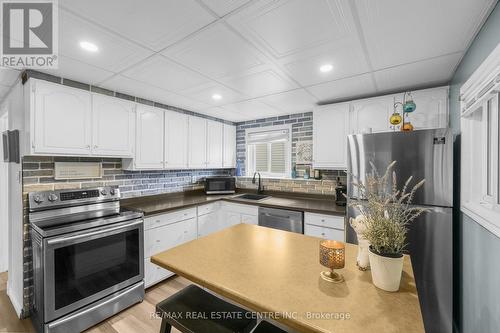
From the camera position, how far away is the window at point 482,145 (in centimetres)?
117

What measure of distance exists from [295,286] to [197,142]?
2838 mm

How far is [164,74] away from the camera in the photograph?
2018 mm

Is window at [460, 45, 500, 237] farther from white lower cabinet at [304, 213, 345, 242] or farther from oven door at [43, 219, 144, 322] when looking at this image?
oven door at [43, 219, 144, 322]

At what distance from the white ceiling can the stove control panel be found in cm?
113

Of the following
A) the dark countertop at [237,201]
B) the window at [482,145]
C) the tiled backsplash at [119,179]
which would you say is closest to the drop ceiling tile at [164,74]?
the tiled backsplash at [119,179]

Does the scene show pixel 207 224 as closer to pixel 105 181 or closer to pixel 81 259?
pixel 105 181

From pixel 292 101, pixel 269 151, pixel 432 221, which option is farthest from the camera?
pixel 269 151

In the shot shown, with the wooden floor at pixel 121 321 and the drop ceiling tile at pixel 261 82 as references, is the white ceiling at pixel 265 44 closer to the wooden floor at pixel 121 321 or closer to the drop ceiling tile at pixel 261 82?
the drop ceiling tile at pixel 261 82

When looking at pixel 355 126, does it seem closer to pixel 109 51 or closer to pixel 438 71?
pixel 438 71

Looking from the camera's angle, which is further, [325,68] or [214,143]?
[214,143]

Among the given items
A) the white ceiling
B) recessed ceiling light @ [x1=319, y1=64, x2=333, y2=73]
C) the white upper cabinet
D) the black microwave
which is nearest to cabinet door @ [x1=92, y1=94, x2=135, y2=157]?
the white ceiling

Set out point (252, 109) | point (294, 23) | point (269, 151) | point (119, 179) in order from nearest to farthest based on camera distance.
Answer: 1. point (294, 23)
2. point (119, 179)
3. point (252, 109)
4. point (269, 151)

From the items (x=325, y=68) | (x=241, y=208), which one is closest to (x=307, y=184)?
(x=241, y=208)

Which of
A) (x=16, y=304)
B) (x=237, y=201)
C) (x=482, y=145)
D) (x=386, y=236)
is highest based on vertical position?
(x=482, y=145)
